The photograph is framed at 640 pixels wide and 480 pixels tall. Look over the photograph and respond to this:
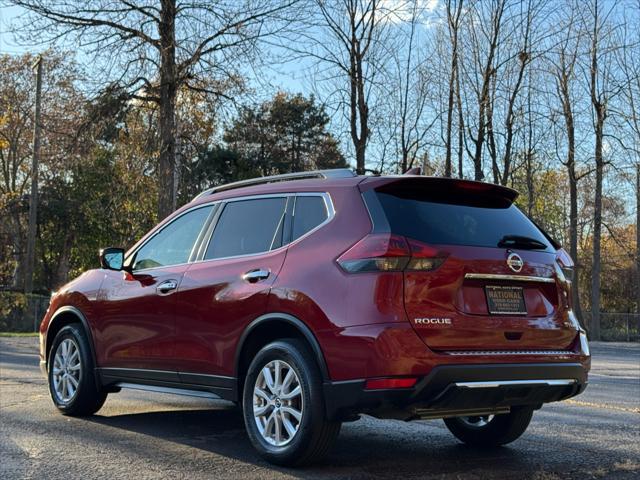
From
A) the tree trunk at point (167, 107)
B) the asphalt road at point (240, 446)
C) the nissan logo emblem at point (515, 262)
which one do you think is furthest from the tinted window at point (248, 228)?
the tree trunk at point (167, 107)

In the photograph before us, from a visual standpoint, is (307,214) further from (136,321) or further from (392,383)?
(136,321)

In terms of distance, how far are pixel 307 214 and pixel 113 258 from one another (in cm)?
Result: 222

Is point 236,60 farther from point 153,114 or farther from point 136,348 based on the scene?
point 136,348

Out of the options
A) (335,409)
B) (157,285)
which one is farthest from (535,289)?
(157,285)

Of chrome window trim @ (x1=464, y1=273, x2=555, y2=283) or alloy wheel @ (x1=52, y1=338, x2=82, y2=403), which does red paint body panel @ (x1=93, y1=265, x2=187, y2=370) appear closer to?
alloy wheel @ (x1=52, y1=338, x2=82, y2=403)

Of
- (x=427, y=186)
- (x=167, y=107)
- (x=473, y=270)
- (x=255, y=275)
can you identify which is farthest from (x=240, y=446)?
(x=167, y=107)

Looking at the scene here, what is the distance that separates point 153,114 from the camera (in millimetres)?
20266

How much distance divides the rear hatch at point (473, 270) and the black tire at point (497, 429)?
92cm

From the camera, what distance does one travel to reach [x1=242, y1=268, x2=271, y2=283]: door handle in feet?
17.8

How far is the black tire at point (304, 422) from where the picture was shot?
4930 millimetres

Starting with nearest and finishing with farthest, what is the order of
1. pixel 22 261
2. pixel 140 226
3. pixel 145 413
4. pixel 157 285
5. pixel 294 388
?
1. pixel 294 388
2. pixel 157 285
3. pixel 145 413
4. pixel 140 226
5. pixel 22 261

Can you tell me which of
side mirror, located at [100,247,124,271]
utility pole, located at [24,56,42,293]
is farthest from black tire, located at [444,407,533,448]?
utility pole, located at [24,56,42,293]

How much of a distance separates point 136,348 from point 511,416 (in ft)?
9.75

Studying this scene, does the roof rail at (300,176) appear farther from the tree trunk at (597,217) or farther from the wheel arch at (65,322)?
the tree trunk at (597,217)
